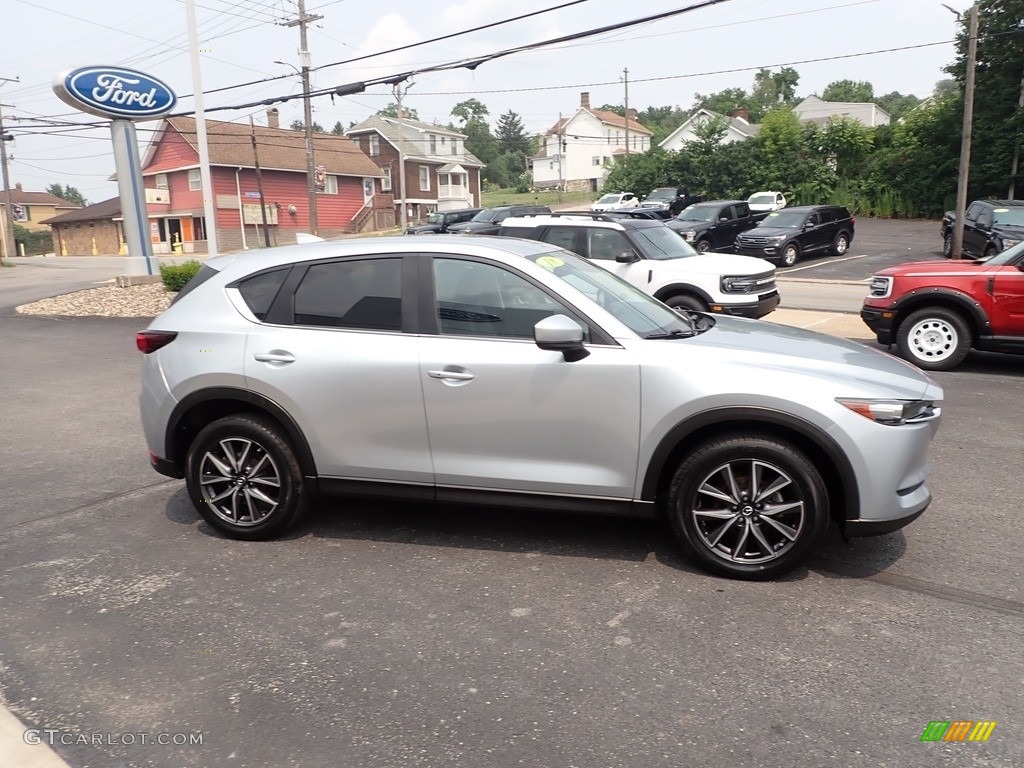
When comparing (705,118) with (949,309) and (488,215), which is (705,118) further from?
(949,309)

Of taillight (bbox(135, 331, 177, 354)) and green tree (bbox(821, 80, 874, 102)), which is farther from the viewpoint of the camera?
green tree (bbox(821, 80, 874, 102))

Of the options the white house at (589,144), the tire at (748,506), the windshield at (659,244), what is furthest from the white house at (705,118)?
the tire at (748,506)

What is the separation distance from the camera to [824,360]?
4129mm

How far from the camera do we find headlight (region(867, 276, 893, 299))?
9586mm

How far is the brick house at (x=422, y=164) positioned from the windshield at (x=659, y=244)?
162 feet

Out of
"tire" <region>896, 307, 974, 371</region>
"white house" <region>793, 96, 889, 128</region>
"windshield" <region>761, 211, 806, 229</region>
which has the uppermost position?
"white house" <region>793, 96, 889, 128</region>

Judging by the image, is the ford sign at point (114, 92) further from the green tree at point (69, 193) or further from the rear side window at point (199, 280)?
the green tree at point (69, 193)

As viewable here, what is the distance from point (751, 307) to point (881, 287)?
1.93 metres

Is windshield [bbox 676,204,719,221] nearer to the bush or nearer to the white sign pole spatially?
the bush

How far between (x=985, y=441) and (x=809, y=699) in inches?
174

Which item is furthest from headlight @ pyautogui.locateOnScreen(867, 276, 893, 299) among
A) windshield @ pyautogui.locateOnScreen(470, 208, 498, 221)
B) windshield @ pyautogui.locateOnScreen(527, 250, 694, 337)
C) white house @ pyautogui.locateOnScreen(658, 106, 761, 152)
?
white house @ pyautogui.locateOnScreen(658, 106, 761, 152)

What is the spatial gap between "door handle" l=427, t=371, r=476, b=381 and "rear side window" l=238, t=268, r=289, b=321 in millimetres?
1136

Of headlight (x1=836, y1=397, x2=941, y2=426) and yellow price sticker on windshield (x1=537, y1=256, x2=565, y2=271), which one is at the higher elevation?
yellow price sticker on windshield (x1=537, y1=256, x2=565, y2=271)

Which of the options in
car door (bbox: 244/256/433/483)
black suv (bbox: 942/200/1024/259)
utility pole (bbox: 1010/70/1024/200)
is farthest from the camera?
utility pole (bbox: 1010/70/1024/200)
